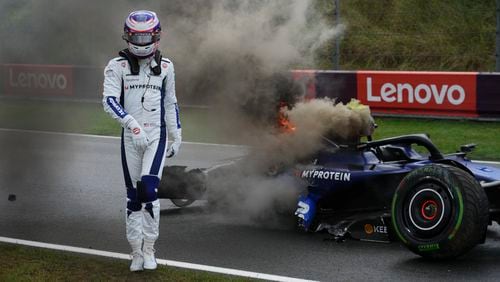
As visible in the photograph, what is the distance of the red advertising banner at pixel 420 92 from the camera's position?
1496 centimetres

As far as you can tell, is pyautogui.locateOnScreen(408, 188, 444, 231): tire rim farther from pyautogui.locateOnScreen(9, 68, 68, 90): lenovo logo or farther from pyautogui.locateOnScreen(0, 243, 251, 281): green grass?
pyautogui.locateOnScreen(9, 68, 68, 90): lenovo logo

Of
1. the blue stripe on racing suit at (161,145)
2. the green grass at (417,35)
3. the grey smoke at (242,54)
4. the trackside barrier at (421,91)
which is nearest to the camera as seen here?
the blue stripe on racing suit at (161,145)

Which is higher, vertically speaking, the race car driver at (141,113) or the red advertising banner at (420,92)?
the race car driver at (141,113)

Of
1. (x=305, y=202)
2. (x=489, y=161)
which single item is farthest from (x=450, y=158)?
(x=489, y=161)

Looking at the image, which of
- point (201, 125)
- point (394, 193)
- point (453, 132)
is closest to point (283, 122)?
point (201, 125)

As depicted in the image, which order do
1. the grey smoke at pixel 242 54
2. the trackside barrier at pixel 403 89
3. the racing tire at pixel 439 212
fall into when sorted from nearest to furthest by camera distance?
the racing tire at pixel 439 212
the grey smoke at pixel 242 54
the trackside barrier at pixel 403 89

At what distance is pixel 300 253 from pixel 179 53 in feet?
8.62

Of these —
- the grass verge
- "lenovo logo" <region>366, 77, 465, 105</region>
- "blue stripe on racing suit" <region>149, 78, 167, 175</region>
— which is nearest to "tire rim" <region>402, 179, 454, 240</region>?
"blue stripe on racing suit" <region>149, 78, 167, 175</region>

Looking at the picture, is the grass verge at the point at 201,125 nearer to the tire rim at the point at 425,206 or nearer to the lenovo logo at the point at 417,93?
the lenovo logo at the point at 417,93

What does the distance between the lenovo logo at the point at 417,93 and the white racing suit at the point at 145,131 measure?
9185mm

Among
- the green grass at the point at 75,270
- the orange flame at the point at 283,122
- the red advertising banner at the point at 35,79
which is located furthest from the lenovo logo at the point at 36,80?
the green grass at the point at 75,270

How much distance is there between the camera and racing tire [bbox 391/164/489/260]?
6.48 m

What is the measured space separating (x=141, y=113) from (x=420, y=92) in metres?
9.52

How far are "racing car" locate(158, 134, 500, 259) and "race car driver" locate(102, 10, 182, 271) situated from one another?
1.57 m
